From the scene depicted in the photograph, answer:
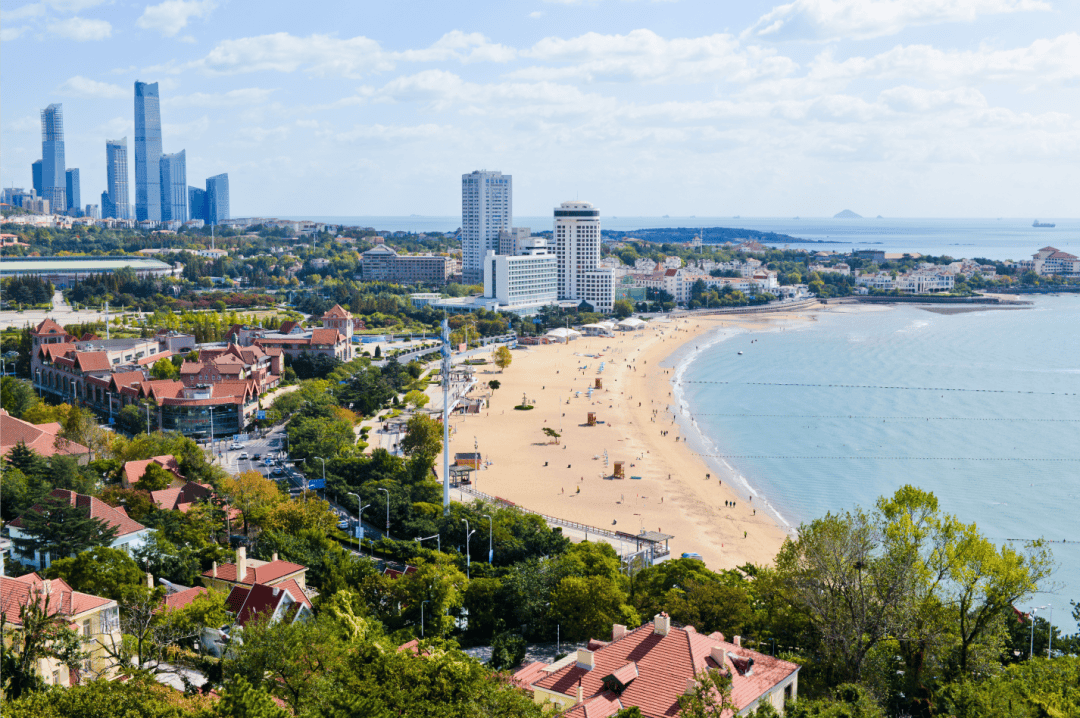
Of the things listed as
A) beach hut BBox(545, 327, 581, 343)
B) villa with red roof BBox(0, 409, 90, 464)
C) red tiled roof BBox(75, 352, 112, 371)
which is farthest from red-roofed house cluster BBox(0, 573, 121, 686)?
beach hut BBox(545, 327, 581, 343)

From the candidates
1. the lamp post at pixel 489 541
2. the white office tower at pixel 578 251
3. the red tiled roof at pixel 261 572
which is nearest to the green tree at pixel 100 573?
the red tiled roof at pixel 261 572

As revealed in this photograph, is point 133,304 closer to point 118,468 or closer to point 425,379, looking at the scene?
point 425,379

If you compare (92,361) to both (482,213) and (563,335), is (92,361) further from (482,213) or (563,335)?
(482,213)

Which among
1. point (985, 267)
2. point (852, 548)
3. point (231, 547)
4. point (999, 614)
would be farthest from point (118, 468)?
point (985, 267)

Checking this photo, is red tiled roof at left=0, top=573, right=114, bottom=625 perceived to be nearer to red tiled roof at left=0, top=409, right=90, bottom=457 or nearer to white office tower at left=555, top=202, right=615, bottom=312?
red tiled roof at left=0, top=409, right=90, bottom=457

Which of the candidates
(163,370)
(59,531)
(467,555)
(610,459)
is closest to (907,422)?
(610,459)

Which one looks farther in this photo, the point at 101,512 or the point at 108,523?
the point at 101,512
